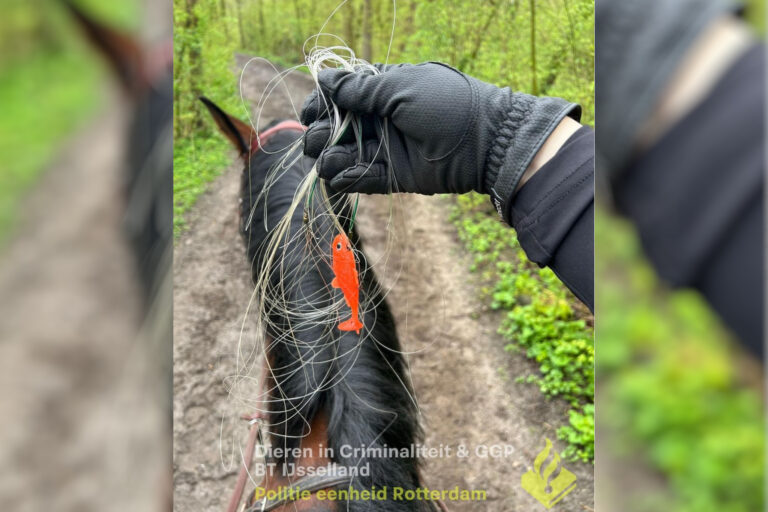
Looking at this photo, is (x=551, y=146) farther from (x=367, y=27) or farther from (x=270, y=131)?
(x=270, y=131)

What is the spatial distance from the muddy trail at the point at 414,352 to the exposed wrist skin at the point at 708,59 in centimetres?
46

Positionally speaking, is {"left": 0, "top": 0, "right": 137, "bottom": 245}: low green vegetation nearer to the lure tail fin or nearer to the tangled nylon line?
the tangled nylon line

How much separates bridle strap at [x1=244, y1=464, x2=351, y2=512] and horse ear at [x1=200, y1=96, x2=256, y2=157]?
1.66 ft

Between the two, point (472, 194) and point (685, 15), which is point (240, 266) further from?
point (685, 15)

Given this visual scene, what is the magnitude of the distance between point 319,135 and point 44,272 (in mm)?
507

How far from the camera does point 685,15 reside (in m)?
0.43

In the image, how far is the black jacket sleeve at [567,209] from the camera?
66 cm

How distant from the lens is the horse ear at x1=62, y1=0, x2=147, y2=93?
2.51 feet

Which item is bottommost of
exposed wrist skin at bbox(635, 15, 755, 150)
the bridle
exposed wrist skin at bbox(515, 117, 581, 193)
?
the bridle

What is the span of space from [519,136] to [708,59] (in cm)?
27

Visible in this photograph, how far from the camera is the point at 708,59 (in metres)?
0.41

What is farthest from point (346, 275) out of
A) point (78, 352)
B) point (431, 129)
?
point (78, 352)

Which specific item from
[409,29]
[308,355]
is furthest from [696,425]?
[409,29]

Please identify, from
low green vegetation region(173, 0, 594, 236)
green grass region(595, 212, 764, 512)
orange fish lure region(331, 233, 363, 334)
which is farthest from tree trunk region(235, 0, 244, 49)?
green grass region(595, 212, 764, 512)
